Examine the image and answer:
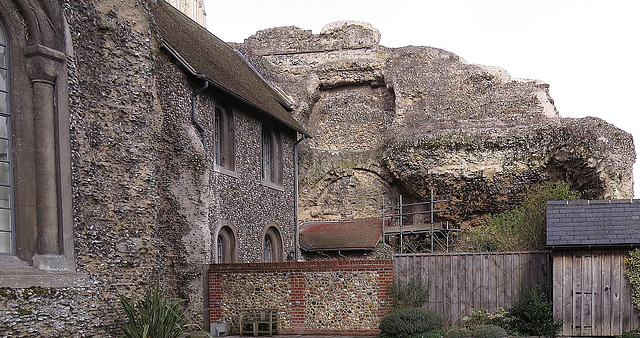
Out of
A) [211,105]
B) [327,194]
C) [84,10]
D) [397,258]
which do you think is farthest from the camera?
[327,194]

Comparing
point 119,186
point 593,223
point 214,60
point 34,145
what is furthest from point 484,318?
point 214,60

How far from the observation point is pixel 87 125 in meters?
9.84

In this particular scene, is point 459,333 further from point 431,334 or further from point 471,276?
point 471,276

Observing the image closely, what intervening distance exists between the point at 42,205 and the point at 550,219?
9822 millimetres

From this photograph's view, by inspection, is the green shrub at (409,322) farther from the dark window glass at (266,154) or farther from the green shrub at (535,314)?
the dark window glass at (266,154)

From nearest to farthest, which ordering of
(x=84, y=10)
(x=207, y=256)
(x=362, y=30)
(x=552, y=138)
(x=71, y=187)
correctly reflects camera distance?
1. (x=71, y=187)
2. (x=84, y=10)
3. (x=207, y=256)
4. (x=552, y=138)
5. (x=362, y=30)

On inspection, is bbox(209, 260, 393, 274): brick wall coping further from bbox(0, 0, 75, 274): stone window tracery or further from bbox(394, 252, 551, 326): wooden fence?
bbox(0, 0, 75, 274): stone window tracery

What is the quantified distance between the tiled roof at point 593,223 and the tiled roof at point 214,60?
8.85 metres

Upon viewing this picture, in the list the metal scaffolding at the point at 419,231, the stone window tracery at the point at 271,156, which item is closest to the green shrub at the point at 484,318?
the stone window tracery at the point at 271,156

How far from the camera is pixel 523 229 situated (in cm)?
1470

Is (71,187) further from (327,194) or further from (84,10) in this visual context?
(327,194)

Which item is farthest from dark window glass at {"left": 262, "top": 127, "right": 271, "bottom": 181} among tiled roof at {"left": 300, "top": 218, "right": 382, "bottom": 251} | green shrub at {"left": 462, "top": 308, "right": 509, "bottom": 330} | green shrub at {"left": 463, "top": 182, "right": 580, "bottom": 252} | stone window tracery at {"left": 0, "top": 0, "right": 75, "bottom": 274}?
stone window tracery at {"left": 0, "top": 0, "right": 75, "bottom": 274}

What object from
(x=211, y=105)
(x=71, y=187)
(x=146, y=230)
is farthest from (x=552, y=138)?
(x=71, y=187)

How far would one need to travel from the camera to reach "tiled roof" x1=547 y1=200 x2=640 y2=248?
11102 millimetres
